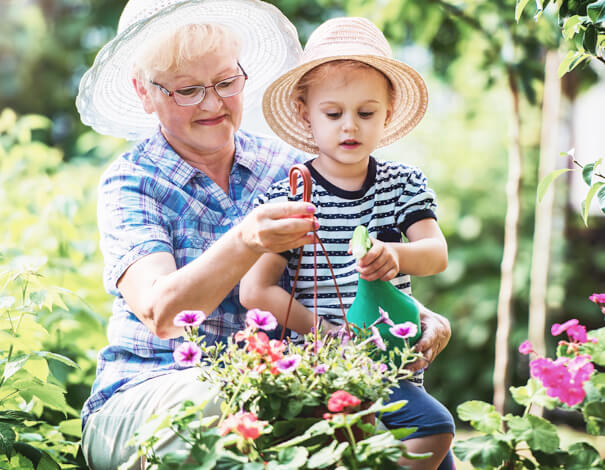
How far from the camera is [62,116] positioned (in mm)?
10406

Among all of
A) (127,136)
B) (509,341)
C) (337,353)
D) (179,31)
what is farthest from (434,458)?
(509,341)

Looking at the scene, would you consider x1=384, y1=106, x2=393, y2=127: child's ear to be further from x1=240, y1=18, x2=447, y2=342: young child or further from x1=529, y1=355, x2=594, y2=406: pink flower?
x1=529, y1=355, x2=594, y2=406: pink flower

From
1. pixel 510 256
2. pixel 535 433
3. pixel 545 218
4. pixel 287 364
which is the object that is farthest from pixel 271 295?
pixel 545 218

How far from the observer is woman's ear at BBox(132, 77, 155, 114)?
2207 millimetres

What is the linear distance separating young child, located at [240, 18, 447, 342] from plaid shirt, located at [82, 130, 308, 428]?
0.17m

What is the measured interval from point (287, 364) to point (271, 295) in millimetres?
546

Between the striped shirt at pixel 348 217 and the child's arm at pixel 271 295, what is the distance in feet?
0.17

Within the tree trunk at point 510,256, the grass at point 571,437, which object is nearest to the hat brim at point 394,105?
the tree trunk at point 510,256

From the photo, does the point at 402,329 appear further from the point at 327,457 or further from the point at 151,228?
the point at 151,228

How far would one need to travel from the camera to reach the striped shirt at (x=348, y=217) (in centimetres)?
203

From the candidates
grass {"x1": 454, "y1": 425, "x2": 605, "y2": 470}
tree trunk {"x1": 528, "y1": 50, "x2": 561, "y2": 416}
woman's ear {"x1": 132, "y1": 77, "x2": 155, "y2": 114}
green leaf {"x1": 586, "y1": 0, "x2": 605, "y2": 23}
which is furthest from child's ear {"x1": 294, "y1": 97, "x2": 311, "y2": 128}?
grass {"x1": 454, "y1": 425, "x2": 605, "y2": 470}

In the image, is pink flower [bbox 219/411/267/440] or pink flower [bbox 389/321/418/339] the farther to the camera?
pink flower [bbox 389/321/418/339]

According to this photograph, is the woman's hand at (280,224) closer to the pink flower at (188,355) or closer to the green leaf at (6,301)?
the pink flower at (188,355)

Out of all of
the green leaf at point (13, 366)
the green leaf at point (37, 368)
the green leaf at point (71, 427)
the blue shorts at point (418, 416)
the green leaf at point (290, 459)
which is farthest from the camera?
the green leaf at point (71, 427)
